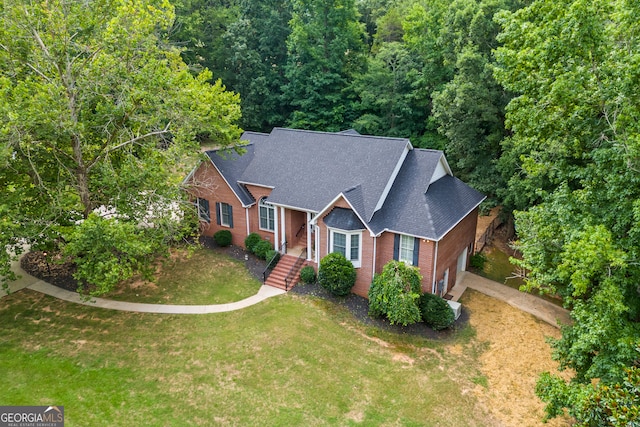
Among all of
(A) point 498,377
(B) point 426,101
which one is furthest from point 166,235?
(B) point 426,101

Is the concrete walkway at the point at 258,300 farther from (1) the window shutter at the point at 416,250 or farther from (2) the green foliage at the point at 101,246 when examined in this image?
(1) the window shutter at the point at 416,250

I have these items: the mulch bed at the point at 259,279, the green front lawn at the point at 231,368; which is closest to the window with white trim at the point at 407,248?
the mulch bed at the point at 259,279

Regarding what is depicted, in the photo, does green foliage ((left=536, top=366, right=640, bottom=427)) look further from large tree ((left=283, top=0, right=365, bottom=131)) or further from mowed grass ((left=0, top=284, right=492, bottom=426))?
large tree ((left=283, top=0, right=365, bottom=131))

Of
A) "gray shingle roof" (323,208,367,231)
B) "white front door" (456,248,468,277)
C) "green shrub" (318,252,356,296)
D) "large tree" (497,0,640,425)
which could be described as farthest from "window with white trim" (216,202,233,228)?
"large tree" (497,0,640,425)

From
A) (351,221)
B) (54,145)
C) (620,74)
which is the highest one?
(620,74)

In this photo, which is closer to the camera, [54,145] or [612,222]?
[612,222]

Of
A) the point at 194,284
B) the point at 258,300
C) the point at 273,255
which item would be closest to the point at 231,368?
the point at 258,300

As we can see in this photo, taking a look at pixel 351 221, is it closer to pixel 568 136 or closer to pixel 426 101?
pixel 568 136
